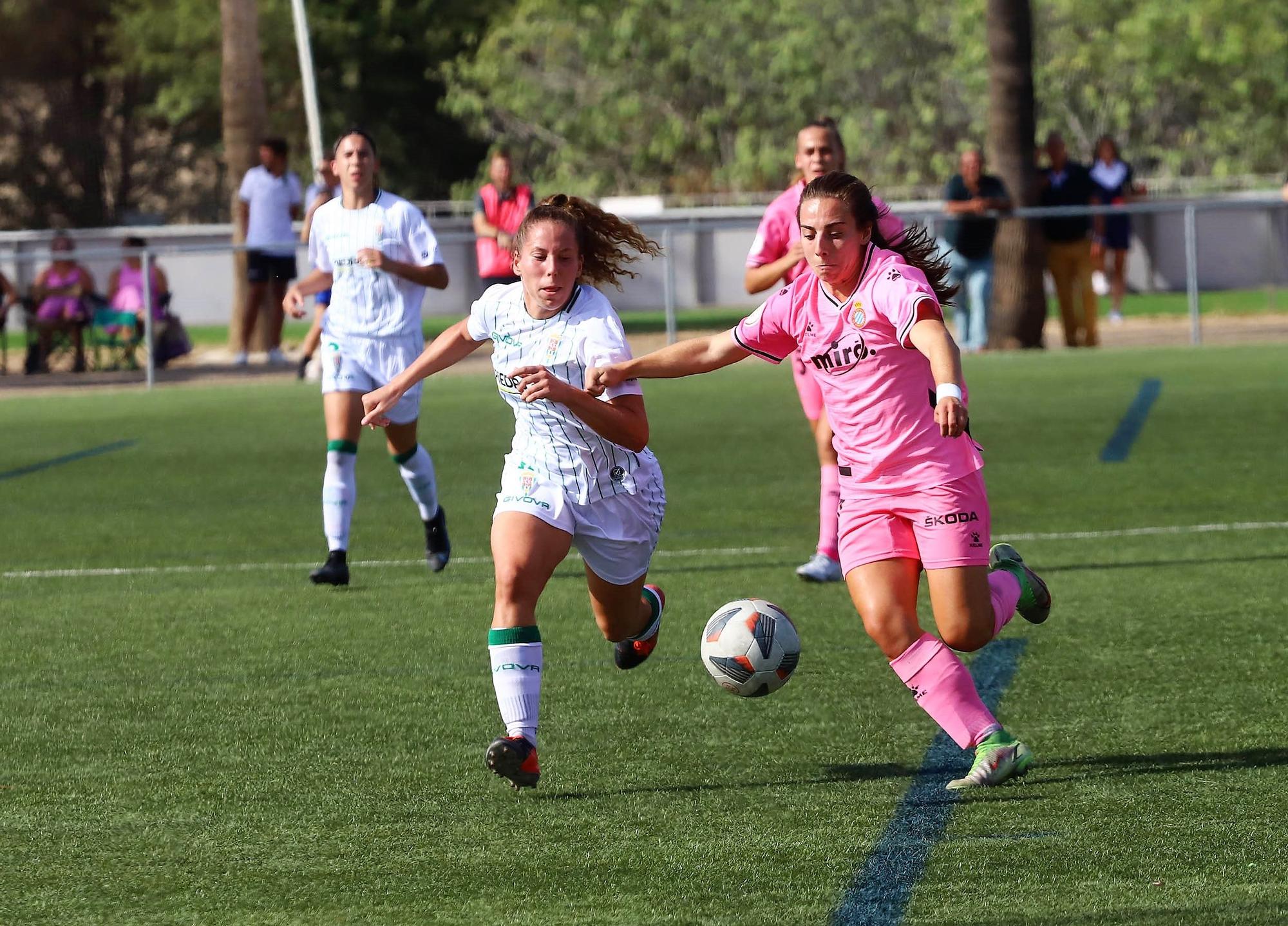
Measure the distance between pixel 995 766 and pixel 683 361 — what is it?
1468mm

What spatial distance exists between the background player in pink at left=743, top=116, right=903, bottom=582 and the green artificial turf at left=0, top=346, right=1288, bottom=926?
8.5 inches

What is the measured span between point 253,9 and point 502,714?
70.2 feet

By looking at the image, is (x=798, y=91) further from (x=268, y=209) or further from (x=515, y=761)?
(x=515, y=761)

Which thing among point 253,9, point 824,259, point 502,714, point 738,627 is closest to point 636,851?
point 502,714

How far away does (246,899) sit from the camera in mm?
4379

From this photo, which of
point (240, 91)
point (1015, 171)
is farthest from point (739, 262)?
point (1015, 171)

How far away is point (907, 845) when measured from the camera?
184 inches

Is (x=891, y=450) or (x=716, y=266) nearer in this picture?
(x=891, y=450)

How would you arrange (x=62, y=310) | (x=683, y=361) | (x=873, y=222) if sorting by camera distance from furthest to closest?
(x=62, y=310) < (x=683, y=361) < (x=873, y=222)

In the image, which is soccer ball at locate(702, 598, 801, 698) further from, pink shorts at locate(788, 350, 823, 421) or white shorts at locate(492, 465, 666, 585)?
pink shorts at locate(788, 350, 823, 421)

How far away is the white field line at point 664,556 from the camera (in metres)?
9.63

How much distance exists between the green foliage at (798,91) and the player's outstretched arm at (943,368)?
131 feet

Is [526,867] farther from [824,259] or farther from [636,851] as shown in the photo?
[824,259]

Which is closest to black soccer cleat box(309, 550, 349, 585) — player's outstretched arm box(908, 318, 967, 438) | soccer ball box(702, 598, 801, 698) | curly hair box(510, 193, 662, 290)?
curly hair box(510, 193, 662, 290)
